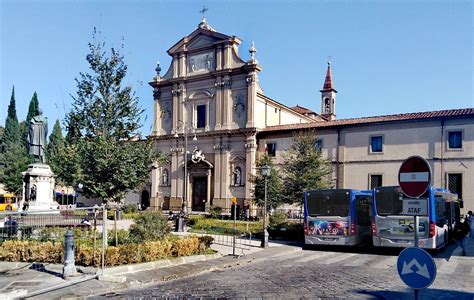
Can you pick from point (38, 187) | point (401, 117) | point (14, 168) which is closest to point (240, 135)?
point (401, 117)

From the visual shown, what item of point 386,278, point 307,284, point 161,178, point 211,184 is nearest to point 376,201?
point 386,278

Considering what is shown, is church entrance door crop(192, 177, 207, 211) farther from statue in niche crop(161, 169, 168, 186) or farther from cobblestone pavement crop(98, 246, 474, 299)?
Result: cobblestone pavement crop(98, 246, 474, 299)

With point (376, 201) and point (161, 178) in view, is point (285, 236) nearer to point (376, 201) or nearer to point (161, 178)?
point (376, 201)

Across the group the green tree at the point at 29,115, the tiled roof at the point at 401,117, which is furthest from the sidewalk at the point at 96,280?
the green tree at the point at 29,115

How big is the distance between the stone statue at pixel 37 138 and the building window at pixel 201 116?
76.6ft

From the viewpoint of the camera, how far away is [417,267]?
5258 mm

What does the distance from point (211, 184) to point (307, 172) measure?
14.9 m

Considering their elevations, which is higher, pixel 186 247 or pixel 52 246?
pixel 52 246

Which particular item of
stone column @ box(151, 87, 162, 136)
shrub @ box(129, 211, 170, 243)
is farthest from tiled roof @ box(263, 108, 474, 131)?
shrub @ box(129, 211, 170, 243)

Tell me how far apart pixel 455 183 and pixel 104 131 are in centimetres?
2519

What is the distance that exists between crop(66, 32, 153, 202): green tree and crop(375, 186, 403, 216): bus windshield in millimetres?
9668

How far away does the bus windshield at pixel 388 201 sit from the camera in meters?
15.6

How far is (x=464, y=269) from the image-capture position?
12297 millimetres

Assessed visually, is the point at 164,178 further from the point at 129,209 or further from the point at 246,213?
the point at 246,213
